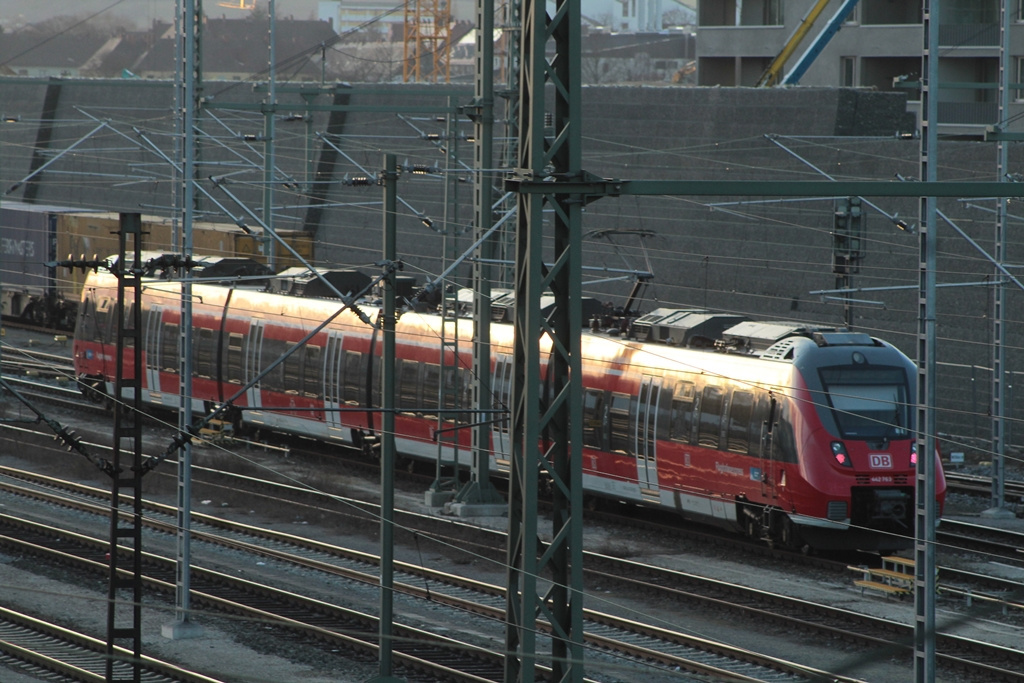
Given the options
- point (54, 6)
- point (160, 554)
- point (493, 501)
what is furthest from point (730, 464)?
point (54, 6)

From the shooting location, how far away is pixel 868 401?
18.8m

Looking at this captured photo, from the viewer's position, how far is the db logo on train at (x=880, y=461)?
18656mm

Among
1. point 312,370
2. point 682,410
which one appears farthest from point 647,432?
point 312,370


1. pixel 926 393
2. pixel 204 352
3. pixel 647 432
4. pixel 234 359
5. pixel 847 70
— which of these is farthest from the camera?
pixel 847 70

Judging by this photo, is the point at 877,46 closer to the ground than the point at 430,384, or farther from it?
farther from it

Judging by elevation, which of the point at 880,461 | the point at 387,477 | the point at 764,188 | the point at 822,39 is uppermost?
the point at 822,39

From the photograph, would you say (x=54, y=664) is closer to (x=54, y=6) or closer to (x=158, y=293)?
(x=158, y=293)

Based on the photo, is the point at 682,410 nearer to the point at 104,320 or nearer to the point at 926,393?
the point at 926,393

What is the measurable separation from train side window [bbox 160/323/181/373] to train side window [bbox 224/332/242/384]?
1.54 metres

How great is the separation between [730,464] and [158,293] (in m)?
14.4

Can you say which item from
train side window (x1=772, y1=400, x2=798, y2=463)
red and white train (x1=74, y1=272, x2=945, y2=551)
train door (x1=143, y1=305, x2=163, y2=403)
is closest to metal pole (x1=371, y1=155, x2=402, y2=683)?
red and white train (x1=74, y1=272, x2=945, y2=551)

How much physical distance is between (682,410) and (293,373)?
9.12 meters

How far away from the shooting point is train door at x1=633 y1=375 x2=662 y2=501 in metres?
20.6

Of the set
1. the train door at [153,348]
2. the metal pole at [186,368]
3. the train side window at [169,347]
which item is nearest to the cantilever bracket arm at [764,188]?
the metal pole at [186,368]
